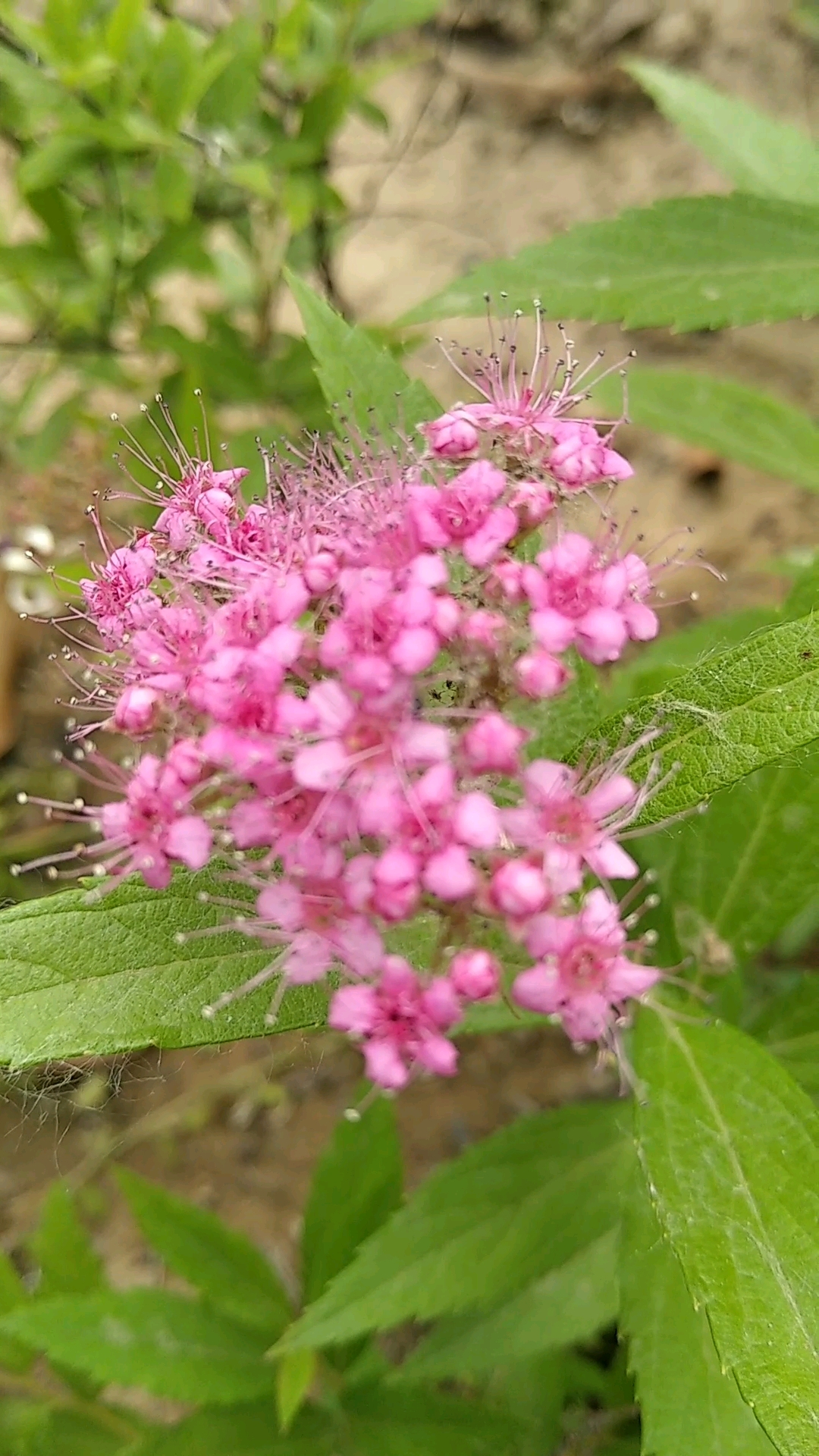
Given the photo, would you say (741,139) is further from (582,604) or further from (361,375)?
(582,604)

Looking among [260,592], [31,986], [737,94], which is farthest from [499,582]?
[737,94]

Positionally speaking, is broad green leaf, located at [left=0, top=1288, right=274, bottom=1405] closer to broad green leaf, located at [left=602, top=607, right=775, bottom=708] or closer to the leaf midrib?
the leaf midrib

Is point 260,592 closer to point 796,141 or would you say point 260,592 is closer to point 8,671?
point 796,141

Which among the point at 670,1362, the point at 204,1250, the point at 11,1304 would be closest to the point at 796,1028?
the point at 670,1362

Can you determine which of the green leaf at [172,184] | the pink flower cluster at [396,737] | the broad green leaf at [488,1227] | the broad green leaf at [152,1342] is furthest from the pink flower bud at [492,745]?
the green leaf at [172,184]

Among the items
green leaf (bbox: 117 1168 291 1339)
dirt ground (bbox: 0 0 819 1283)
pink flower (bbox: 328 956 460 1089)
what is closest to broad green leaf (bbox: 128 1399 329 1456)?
green leaf (bbox: 117 1168 291 1339)
